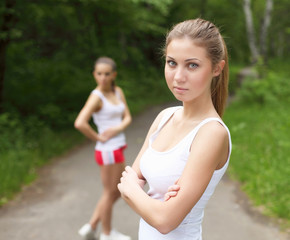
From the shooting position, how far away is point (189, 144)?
5.50 feet

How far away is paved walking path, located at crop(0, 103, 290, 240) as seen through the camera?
4.54 m

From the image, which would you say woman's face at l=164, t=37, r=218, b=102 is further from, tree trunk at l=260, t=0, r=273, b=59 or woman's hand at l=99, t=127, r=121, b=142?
tree trunk at l=260, t=0, r=273, b=59

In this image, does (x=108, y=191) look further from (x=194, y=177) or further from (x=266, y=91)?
(x=266, y=91)

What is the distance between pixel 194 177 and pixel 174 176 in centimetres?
19

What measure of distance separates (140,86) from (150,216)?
16208 mm

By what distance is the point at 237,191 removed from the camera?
587 cm

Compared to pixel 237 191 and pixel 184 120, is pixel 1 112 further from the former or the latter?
pixel 184 120

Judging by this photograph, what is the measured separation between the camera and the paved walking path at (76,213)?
4535mm

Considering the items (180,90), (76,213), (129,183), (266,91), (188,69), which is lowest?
(76,213)

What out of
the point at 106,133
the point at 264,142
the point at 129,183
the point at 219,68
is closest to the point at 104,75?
the point at 106,133

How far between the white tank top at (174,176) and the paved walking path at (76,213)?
2.77 m

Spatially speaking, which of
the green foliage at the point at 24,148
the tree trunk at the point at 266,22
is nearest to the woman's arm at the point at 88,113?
the green foliage at the point at 24,148

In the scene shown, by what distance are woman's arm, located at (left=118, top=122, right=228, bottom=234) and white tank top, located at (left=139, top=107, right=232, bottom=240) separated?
0.08m

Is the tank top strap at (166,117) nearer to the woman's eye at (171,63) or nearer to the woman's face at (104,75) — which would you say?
the woman's eye at (171,63)
